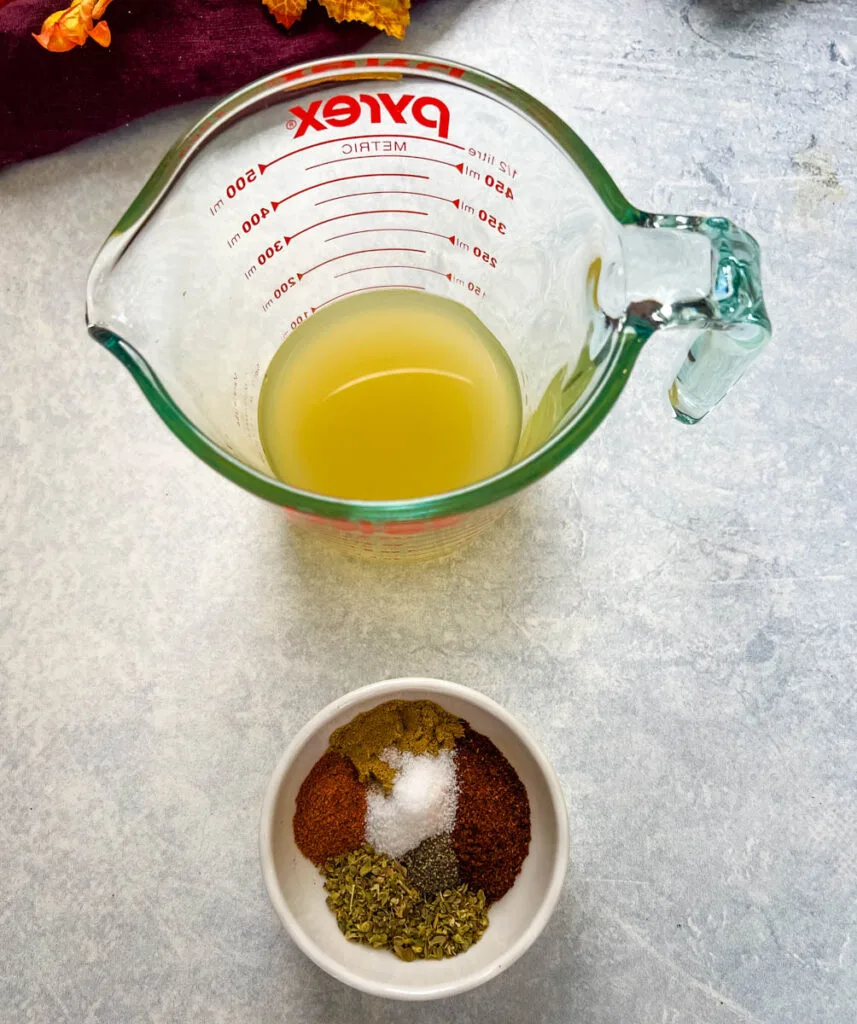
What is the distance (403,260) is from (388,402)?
141 mm

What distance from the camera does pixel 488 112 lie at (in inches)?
29.1

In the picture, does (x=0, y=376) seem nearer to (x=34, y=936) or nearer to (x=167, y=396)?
(x=167, y=396)

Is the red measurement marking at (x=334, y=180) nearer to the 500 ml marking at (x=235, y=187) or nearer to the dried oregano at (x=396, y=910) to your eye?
the 500 ml marking at (x=235, y=187)

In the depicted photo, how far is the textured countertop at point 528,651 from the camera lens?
38.2 inches

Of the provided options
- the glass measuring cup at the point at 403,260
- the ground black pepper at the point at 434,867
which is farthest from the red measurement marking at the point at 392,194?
the ground black pepper at the point at 434,867

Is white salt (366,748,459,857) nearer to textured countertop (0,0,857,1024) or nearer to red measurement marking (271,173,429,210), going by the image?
textured countertop (0,0,857,1024)

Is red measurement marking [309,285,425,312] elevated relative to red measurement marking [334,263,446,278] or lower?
lower

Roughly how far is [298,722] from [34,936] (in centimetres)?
35

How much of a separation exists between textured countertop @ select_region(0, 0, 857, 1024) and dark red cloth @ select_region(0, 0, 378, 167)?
1.6 inches

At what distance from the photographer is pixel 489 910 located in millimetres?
924

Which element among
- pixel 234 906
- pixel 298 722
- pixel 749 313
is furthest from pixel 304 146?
pixel 234 906

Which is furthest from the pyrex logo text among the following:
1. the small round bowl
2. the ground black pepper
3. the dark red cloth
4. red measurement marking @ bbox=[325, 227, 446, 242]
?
the ground black pepper

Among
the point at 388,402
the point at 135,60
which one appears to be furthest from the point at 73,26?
the point at 388,402

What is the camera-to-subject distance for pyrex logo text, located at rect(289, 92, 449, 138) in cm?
76
